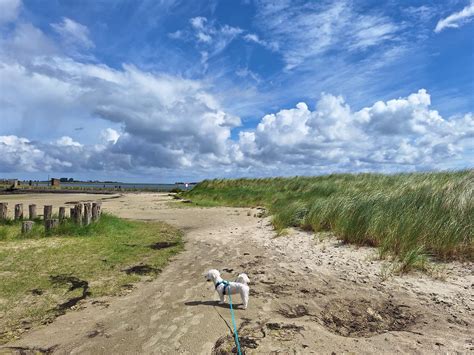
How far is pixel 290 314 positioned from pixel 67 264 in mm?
5521

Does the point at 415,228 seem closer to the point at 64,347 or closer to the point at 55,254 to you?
the point at 64,347

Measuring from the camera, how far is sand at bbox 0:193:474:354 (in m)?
3.80

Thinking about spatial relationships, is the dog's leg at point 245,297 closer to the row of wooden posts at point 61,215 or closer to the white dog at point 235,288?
the white dog at point 235,288

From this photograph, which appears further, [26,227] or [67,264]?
[26,227]

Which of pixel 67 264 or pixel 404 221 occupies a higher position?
pixel 404 221

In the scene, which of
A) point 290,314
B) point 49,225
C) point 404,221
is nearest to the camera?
point 290,314

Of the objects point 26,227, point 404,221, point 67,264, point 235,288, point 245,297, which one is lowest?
point 67,264

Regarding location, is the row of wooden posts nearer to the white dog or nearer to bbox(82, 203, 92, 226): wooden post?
bbox(82, 203, 92, 226): wooden post

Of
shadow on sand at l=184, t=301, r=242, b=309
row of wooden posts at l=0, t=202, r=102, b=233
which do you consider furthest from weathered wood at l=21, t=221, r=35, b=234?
shadow on sand at l=184, t=301, r=242, b=309

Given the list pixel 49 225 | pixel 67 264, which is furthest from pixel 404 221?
pixel 49 225

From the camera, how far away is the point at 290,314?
468cm

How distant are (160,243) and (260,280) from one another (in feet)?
16.3

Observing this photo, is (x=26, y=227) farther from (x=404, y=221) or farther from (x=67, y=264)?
(x=404, y=221)

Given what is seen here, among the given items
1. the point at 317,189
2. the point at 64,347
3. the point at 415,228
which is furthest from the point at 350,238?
the point at 317,189
